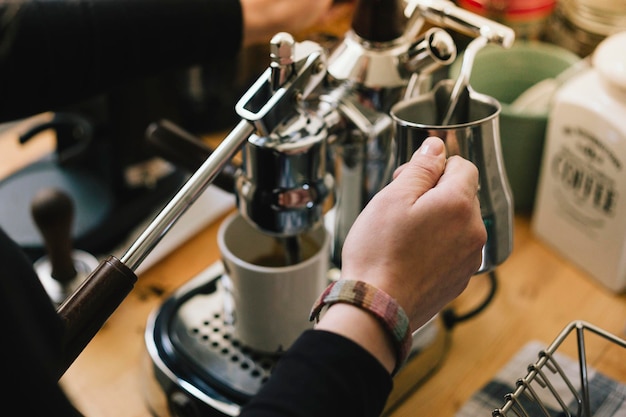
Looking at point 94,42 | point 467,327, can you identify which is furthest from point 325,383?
point 94,42

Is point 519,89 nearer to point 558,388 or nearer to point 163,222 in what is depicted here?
point 558,388

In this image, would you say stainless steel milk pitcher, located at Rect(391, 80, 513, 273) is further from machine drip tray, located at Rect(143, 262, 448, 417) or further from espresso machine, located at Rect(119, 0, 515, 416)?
machine drip tray, located at Rect(143, 262, 448, 417)

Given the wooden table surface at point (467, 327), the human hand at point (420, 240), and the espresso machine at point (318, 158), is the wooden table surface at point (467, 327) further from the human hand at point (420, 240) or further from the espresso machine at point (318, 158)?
the human hand at point (420, 240)

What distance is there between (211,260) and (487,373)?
0.96 ft

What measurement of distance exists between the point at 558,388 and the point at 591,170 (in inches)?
9.3

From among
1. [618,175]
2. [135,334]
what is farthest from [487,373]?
[135,334]

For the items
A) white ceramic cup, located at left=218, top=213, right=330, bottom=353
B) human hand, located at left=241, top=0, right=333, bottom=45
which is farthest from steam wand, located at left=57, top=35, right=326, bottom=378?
human hand, located at left=241, top=0, right=333, bottom=45

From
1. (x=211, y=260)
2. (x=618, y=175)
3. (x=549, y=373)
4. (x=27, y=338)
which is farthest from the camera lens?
(x=211, y=260)

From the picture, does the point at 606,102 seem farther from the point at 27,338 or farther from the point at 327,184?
the point at 27,338

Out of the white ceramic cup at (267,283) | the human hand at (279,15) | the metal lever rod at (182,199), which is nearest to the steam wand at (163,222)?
the metal lever rod at (182,199)

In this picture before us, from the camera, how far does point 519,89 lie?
2.65ft

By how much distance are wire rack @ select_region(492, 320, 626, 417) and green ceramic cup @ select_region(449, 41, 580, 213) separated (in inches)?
10.3

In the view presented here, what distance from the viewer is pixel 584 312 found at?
0.66m

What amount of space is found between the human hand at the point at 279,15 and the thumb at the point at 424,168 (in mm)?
295
